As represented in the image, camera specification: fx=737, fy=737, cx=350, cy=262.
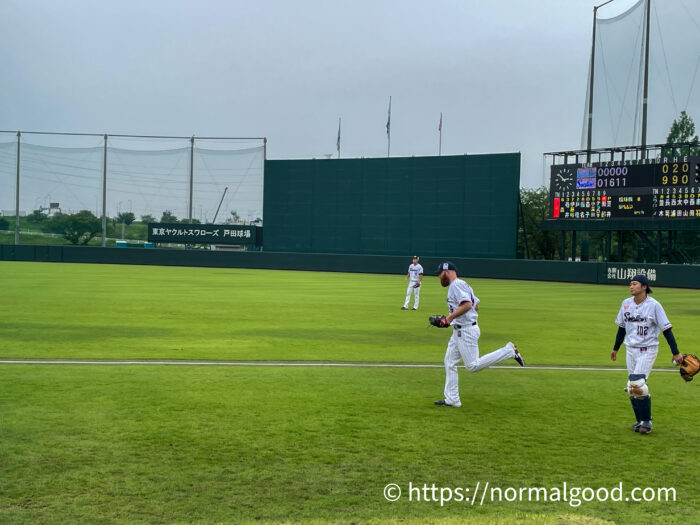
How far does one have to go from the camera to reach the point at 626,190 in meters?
43.1

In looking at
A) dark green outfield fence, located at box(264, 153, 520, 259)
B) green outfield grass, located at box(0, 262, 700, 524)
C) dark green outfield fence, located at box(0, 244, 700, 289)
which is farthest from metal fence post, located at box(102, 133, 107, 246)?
green outfield grass, located at box(0, 262, 700, 524)

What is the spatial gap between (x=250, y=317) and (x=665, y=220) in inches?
1170

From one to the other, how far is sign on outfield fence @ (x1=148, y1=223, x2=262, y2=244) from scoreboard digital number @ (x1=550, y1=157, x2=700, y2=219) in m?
27.5

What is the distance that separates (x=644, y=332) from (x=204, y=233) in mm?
57478

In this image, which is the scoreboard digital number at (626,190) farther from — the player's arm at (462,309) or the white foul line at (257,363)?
the player's arm at (462,309)

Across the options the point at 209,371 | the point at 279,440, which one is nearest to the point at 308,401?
the point at 279,440

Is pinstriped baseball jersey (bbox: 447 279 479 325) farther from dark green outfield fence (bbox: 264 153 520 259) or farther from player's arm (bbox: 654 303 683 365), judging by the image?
dark green outfield fence (bbox: 264 153 520 259)

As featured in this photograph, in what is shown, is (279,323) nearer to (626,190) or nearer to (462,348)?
(462,348)

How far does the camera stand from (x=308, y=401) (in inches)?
381

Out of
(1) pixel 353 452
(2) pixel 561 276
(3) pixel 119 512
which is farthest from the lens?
(2) pixel 561 276

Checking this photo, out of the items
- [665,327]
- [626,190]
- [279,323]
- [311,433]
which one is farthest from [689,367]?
[626,190]

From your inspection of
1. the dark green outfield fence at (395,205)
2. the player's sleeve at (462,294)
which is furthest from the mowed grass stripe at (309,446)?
the dark green outfield fence at (395,205)

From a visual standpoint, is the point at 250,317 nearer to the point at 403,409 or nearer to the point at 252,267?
the point at 403,409

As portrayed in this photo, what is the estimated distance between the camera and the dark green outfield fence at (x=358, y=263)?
4241 centimetres
